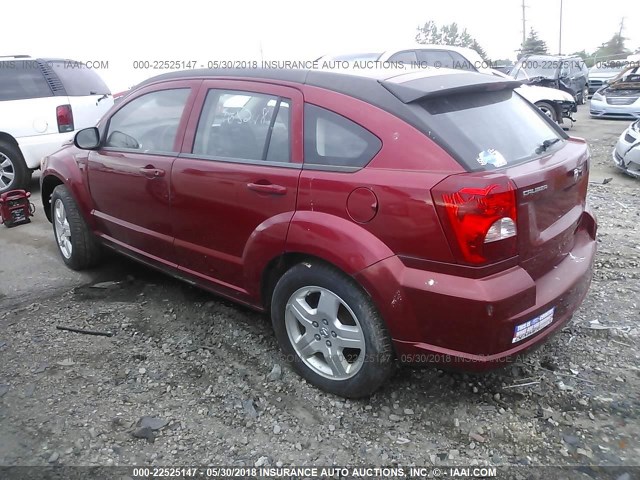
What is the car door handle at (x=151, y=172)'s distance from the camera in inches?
137

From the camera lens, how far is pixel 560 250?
280cm

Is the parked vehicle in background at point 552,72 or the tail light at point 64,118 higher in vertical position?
the tail light at point 64,118

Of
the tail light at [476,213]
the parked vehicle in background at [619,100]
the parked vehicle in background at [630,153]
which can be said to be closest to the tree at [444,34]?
the parked vehicle in background at [619,100]

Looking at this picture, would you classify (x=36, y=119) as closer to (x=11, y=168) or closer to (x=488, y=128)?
(x=11, y=168)

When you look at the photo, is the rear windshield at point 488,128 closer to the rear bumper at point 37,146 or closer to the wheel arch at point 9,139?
the rear bumper at point 37,146

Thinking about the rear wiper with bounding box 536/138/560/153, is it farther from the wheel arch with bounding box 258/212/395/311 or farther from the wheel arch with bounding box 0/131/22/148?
the wheel arch with bounding box 0/131/22/148

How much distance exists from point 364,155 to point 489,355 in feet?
3.51

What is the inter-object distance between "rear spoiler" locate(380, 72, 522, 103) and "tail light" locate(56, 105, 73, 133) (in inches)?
223

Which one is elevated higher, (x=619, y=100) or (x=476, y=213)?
(x=476, y=213)

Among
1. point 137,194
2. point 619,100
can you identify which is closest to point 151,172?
point 137,194

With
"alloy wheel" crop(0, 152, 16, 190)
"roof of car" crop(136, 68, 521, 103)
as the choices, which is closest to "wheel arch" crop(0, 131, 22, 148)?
"alloy wheel" crop(0, 152, 16, 190)

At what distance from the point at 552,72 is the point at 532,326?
16.2 m

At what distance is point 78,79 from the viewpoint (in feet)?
24.8

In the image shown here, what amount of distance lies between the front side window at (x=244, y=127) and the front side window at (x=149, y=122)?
258 millimetres
